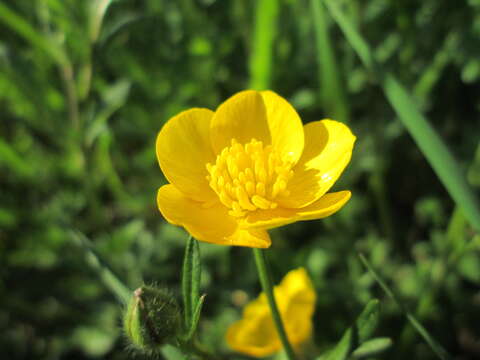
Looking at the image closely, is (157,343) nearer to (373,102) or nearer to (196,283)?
(196,283)

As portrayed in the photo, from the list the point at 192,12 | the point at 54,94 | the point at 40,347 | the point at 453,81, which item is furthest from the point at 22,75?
the point at 453,81

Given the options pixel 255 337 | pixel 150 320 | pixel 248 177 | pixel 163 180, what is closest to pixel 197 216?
pixel 248 177


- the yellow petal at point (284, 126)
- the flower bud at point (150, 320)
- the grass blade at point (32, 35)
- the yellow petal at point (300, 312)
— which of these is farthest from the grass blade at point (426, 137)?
the grass blade at point (32, 35)

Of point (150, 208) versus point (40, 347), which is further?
point (150, 208)

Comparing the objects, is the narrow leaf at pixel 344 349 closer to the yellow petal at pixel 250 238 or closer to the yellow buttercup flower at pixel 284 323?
the yellow petal at pixel 250 238

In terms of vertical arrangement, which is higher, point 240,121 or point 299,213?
point 240,121

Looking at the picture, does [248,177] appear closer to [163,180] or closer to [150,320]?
[150,320]

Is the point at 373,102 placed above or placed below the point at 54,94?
below
